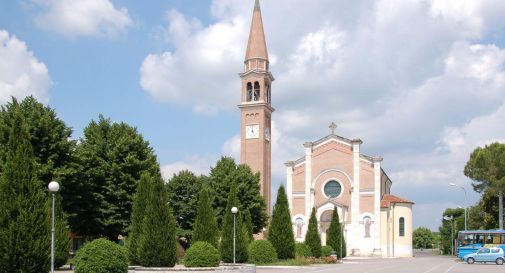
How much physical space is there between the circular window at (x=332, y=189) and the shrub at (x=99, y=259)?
51681 mm

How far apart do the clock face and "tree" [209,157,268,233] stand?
15851 millimetres

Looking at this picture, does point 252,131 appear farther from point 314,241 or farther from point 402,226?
point 314,241

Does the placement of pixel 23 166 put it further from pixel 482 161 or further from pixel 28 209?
pixel 482 161

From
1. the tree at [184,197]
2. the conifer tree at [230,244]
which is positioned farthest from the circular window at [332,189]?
the conifer tree at [230,244]

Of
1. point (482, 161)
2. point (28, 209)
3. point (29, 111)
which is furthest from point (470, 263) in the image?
point (28, 209)

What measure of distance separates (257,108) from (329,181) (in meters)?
12.4

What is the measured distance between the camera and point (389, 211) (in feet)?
228

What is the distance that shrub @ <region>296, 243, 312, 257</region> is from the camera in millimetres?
46188

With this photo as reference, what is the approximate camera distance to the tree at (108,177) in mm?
40062

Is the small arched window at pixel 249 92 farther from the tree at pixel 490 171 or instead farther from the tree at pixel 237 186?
the tree at pixel 490 171

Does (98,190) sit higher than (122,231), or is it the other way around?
(98,190)

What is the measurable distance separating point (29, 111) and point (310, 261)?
22462 mm

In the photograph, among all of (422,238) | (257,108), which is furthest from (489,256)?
(422,238)

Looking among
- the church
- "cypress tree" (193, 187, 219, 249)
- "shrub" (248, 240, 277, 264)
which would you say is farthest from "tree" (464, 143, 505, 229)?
"cypress tree" (193, 187, 219, 249)
